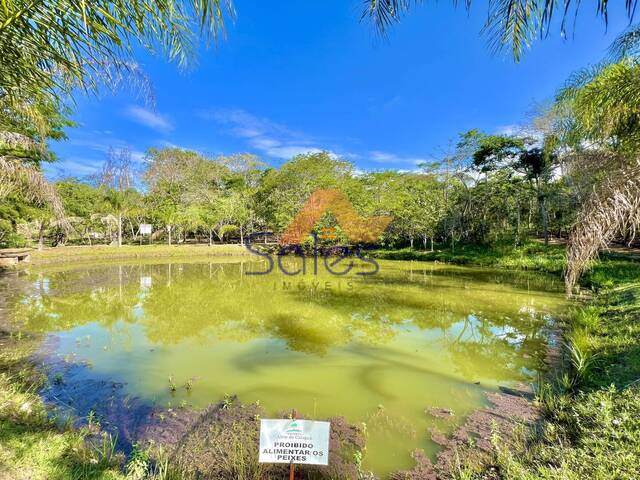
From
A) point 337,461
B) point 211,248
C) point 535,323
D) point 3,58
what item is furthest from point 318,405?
point 211,248

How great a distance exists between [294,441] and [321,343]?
12.9 ft

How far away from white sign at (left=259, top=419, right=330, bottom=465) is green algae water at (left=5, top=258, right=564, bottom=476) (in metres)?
1.12

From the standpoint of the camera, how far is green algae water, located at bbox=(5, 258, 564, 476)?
3646mm

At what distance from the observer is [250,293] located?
10133 millimetres

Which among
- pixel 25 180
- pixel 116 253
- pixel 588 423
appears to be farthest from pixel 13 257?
pixel 588 423

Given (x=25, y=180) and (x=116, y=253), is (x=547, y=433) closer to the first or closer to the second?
(x=25, y=180)

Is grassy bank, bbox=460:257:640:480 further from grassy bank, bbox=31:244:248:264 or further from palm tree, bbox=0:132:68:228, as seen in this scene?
grassy bank, bbox=31:244:248:264

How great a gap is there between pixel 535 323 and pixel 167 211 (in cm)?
2769

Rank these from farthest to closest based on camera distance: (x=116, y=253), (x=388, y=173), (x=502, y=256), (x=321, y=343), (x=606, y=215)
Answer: (x=388, y=173) < (x=116, y=253) < (x=502, y=256) < (x=321, y=343) < (x=606, y=215)

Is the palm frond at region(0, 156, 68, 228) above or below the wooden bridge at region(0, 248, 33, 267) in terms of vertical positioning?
above

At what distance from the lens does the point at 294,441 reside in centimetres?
183

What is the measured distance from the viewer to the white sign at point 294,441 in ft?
5.91

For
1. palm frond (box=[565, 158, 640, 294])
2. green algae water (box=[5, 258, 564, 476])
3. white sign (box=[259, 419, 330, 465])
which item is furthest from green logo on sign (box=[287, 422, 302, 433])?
palm frond (box=[565, 158, 640, 294])

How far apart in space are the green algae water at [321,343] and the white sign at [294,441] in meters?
1.12
